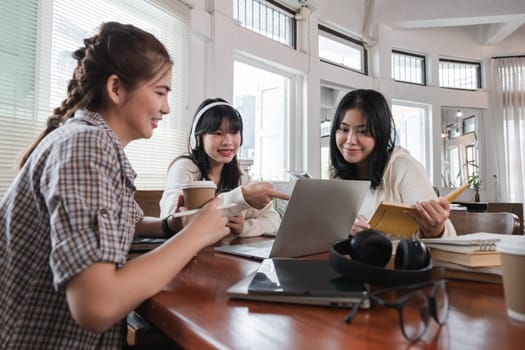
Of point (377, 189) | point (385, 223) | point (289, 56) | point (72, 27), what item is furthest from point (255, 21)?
point (385, 223)

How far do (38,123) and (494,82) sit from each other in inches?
240

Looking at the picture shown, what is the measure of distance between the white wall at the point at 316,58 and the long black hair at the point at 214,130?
87cm

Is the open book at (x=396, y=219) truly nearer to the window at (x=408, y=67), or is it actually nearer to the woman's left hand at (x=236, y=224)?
the woman's left hand at (x=236, y=224)

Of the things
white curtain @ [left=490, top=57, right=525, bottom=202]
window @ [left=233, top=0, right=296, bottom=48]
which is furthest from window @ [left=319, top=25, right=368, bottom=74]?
white curtain @ [left=490, top=57, right=525, bottom=202]

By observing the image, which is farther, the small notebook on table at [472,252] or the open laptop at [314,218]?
the open laptop at [314,218]

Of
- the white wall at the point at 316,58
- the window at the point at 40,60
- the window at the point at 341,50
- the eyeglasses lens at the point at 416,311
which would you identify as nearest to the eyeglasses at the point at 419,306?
the eyeglasses lens at the point at 416,311

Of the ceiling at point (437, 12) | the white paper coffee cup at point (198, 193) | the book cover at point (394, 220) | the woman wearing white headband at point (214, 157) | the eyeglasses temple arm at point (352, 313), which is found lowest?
the eyeglasses temple arm at point (352, 313)

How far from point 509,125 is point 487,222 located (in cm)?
498

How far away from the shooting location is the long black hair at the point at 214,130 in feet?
6.14

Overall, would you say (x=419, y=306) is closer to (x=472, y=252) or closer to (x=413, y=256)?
(x=413, y=256)

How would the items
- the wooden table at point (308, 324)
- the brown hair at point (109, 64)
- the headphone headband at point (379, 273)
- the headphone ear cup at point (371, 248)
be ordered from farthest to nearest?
the brown hair at point (109, 64) → the headphone ear cup at point (371, 248) → the headphone headband at point (379, 273) → the wooden table at point (308, 324)

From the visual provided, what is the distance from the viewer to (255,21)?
11.7ft

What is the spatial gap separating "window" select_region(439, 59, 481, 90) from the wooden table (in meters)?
5.78

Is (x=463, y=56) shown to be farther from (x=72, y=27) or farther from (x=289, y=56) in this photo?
(x=72, y=27)
